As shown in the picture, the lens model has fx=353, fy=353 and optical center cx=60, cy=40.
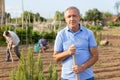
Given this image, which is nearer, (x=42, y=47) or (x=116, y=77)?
(x=116, y=77)

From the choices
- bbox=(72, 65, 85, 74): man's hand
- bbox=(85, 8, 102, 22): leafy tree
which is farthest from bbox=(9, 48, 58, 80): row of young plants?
bbox=(85, 8, 102, 22): leafy tree

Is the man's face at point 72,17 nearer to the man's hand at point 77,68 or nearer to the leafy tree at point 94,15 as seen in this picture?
the man's hand at point 77,68

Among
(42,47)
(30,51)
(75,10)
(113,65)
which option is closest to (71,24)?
(75,10)

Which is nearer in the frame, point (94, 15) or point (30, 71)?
point (30, 71)

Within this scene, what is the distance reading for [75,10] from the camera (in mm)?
3443

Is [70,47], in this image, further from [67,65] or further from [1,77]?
[1,77]

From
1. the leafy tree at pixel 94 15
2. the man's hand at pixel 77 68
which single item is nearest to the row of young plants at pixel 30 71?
the man's hand at pixel 77 68

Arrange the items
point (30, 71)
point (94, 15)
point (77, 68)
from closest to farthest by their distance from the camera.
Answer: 1. point (77, 68)
2. point (30, 71)
3. point (94, 15)

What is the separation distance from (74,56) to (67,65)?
14 cm

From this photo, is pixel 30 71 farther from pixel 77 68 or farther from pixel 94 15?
pixel 94 15

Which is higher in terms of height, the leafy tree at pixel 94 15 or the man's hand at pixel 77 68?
the leafy tree at pixel 94 15

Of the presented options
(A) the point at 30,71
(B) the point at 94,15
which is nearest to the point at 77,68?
(A) the point at 30,71

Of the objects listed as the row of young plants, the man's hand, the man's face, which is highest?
the man's face

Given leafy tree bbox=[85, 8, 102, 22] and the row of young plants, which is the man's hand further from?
leafy tree bbox=[85, 8, 102, 22]
